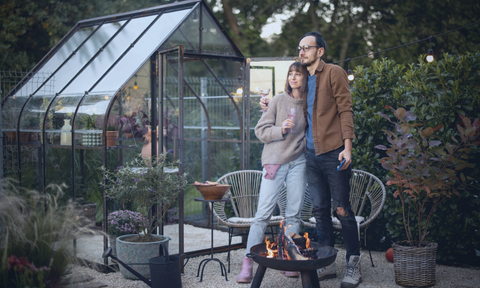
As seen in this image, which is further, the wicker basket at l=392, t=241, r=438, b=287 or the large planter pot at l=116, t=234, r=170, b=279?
the large planter pot at l=116, t=234, r=170, b=279

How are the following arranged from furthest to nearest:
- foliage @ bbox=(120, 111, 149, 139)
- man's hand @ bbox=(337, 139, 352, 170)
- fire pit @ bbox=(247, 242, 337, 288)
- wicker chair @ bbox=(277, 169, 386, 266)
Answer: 1. foliage @ bbox=(120, 111, 149, 139)
2. wicker chair @ bbox=(277, 169, 386, 266)
3. man's hand @ bbox=(337, 139, 352, 170)
4. fire pit @ bbox=(247, 242, 337, 288)

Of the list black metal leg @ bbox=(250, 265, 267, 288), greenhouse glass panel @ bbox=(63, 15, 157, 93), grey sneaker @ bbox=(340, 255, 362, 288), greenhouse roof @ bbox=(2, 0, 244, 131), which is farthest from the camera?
greenhouse glass panel @ bbox=(63, 15, 157, 93)

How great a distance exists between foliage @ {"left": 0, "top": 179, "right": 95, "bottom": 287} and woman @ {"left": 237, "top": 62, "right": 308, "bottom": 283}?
1.68m

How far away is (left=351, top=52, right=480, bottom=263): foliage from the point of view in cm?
412

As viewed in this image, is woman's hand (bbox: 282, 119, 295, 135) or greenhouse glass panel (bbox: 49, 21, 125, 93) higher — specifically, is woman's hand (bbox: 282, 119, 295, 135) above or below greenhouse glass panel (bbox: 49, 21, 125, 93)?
below

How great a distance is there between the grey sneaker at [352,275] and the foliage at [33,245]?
220 centimetres

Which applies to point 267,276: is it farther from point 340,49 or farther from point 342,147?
point 340,49

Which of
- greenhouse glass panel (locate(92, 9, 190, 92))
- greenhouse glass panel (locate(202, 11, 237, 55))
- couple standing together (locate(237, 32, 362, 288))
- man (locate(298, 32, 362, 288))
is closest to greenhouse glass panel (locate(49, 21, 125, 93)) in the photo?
greenhouse glass panel (locate(92, 9, 190, 92))

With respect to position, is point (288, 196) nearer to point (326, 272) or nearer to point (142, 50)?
point (326, 272)

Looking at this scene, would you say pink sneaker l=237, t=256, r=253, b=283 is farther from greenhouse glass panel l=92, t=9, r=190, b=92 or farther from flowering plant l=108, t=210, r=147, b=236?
greenhouse glass panel l=92, t=9, r=190, b=92

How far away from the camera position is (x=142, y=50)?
15.2 feet

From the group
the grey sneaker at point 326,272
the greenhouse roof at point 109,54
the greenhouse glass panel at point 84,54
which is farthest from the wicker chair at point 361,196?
the greenhouse glass panel at point 84,54

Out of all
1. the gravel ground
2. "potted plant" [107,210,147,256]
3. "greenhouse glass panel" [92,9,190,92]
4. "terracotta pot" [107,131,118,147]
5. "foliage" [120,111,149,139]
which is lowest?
the gravel ground

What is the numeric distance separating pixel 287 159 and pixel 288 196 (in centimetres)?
34
